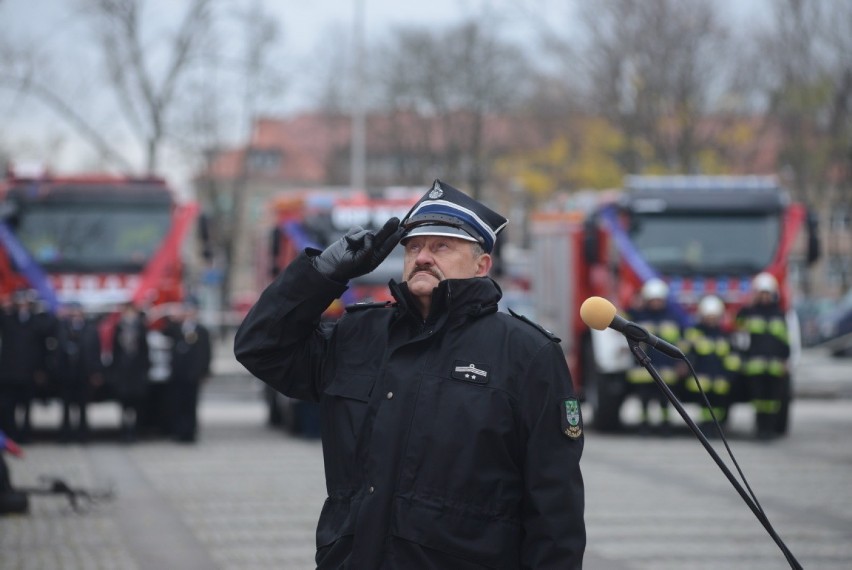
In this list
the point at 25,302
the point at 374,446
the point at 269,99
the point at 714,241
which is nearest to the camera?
the point at 374,446

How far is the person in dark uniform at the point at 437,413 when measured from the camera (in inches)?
170

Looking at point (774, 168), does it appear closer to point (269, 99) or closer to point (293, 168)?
point (269, 99)

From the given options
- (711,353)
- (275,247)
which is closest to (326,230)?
(275,247)

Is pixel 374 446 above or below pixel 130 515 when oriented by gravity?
above

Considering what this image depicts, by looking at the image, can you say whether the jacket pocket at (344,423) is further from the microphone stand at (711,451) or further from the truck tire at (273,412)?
the truck tire at (273,412)

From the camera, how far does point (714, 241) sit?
1983cm

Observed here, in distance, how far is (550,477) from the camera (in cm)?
432

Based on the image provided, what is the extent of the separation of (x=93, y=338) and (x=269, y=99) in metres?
29.9

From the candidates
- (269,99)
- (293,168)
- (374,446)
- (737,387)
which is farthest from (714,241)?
(293,168)

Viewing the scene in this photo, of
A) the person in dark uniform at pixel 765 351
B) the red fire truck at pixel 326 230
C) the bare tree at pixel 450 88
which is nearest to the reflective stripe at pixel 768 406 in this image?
the person in dark uniform at pixel 765 351

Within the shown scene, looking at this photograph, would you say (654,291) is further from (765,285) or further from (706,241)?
(706,241)

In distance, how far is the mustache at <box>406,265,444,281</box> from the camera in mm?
4566

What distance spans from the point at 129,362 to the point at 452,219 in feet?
47.5

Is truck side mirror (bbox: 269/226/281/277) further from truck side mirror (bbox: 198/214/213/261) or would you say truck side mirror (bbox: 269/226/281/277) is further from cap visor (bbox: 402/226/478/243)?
cap visor (bbox: 402/226/478/243)
